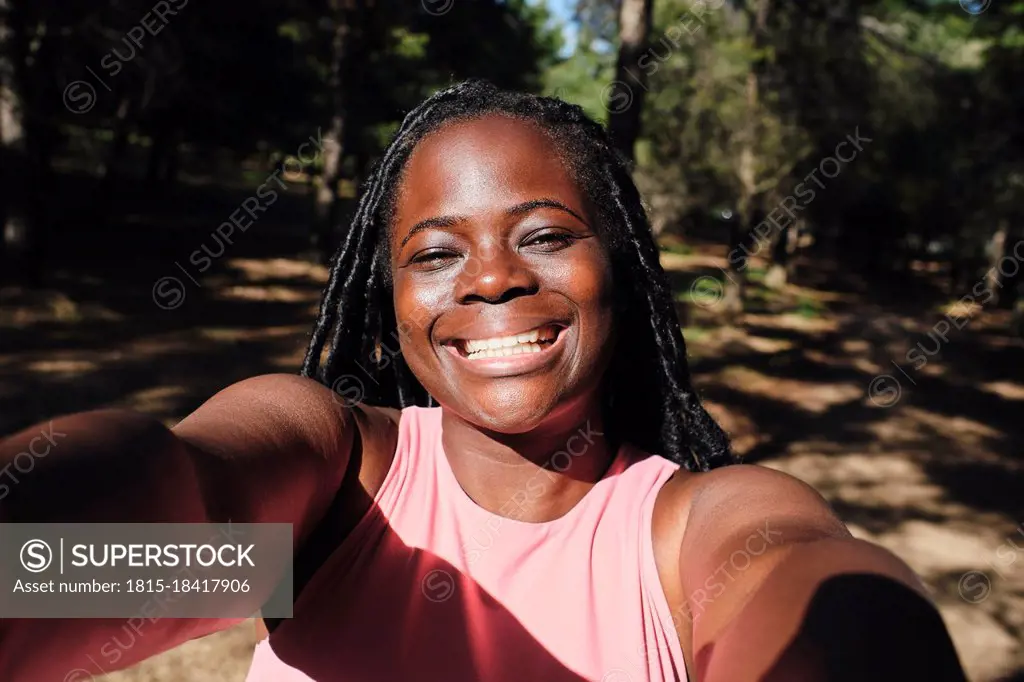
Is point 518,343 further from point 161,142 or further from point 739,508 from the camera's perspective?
point 161,142

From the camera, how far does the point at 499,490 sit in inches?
64.5

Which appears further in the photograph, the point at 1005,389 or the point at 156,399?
the point at 1005,389

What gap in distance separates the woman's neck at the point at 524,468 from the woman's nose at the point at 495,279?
30 cm

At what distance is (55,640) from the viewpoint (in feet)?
3.29

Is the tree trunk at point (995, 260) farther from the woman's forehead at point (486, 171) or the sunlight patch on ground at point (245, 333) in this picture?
the woman's forehead at point (486, 171)

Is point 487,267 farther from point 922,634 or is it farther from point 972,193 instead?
point 972,193

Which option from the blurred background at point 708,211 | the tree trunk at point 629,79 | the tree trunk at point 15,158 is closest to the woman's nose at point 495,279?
the blurred background at point 708,211

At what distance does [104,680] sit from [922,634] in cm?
380

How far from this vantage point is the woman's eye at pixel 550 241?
1.56m

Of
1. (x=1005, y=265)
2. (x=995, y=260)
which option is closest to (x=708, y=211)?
(x=995, y=260)

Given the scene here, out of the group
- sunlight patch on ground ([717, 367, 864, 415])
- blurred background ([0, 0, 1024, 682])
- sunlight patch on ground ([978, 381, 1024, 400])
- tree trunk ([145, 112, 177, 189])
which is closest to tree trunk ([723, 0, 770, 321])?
blurred background ([0, 0, 1024, 682])

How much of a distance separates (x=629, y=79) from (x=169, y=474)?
5.07 meters

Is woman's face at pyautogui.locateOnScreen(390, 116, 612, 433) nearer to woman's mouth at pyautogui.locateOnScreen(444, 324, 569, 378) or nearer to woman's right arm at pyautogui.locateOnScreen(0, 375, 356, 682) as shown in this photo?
woman's mouth at pyautogui.locateOnScreen(444, 324, 569, 378)

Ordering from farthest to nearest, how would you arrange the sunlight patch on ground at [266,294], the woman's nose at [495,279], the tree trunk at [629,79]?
the sunlight patch on ground at [266,294], the tree trunk at [629,79], the woman's nose at [495,279]
